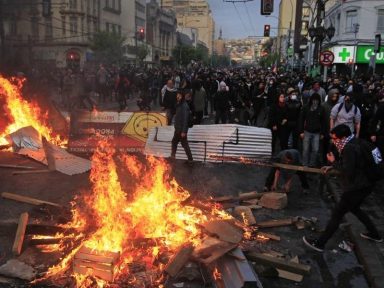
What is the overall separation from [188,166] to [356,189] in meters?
5.47

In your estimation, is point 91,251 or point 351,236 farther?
point 351,236

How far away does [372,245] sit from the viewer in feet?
20.2

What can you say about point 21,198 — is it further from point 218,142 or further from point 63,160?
point 218,142

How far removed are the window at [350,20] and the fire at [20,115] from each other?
110 feet

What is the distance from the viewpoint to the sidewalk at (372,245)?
5.38m

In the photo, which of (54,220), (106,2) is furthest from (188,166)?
(106,2)

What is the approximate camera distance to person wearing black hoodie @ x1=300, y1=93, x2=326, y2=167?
9.76 m

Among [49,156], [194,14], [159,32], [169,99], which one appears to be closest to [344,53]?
[169,99]

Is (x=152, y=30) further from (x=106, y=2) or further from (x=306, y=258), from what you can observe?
(x=306, y=258)

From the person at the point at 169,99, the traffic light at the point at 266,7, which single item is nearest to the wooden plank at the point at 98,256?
the person at the point at 169,99

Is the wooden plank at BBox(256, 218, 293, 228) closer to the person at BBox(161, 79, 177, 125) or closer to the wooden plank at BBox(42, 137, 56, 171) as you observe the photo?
the wooden plank at BBox(42, 137, 56, 171)

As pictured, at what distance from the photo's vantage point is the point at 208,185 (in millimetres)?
9172

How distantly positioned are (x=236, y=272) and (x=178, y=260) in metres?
0.69

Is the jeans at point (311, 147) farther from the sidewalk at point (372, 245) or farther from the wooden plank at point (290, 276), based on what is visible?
the wooden plank at point (290, 276)
